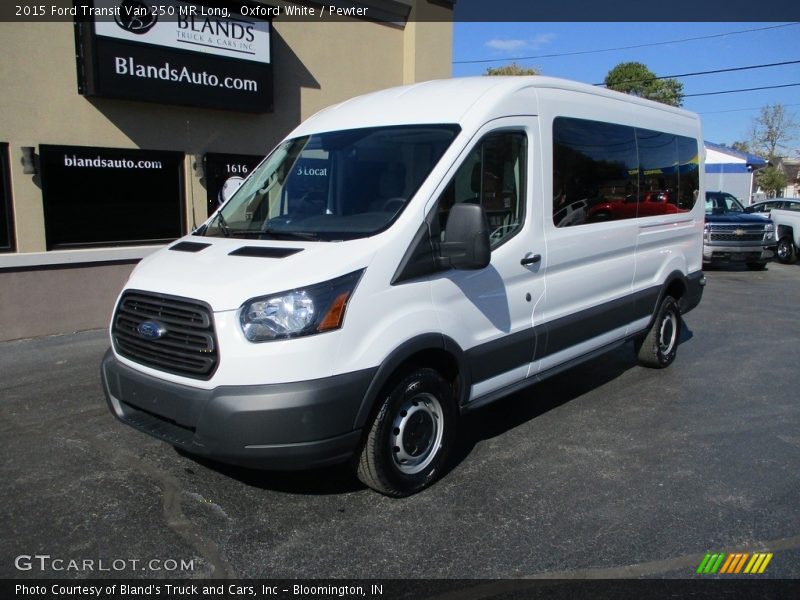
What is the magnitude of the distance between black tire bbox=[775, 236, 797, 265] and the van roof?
1628 cm

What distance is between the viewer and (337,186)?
14.0 ft

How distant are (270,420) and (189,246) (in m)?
1.47

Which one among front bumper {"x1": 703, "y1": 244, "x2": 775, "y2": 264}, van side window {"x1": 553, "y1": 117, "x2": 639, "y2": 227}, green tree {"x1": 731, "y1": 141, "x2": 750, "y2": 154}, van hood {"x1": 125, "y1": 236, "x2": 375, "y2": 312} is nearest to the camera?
van hood {"x1": 125, "y1": 236, "x2": 375, "y2": 312}

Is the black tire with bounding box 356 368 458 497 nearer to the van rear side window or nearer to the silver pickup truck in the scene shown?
the van rear side window

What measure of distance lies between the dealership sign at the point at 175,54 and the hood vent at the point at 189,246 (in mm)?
5043

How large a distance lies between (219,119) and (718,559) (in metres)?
8.62

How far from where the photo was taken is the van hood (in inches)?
133

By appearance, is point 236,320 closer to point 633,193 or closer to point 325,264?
point 325,264

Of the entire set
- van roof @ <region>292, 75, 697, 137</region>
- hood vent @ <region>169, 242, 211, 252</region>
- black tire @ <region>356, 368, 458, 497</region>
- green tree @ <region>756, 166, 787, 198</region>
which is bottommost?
black tire @ <region>356, 368, 458, 497</region>

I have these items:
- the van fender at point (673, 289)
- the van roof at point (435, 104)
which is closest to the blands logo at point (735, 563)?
the van roof at point (435, 104)

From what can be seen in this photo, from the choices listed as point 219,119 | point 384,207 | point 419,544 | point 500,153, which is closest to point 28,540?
point 419,544

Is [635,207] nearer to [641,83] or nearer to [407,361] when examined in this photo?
[407,361]

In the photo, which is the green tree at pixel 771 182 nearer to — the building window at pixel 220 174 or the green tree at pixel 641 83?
the green tree at pixel 641 83

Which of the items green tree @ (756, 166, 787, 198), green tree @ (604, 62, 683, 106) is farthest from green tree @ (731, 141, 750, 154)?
green tree @ (604, 62, 683, 106)
